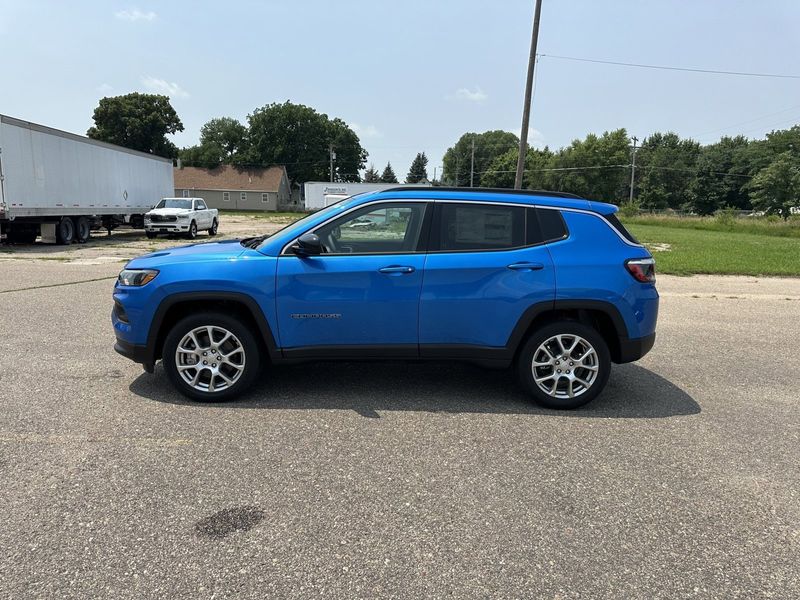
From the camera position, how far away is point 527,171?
336ft

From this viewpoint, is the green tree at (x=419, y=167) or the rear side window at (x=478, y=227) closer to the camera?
the rear side window at (x=478, y=227)

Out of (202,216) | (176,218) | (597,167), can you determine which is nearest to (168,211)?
(176,218)

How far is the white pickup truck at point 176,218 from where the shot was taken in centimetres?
2402

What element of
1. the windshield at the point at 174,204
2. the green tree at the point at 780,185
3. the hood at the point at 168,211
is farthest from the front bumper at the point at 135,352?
the green tree at the point at 780,185

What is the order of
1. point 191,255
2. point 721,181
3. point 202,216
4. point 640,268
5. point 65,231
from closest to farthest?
point 640,268 → point 191,255 → point 65,231 → point 202,216 → point 721,181

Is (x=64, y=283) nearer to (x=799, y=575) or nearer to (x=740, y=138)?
(x=799, y=575)

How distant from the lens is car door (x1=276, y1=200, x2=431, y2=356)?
14.6 ft

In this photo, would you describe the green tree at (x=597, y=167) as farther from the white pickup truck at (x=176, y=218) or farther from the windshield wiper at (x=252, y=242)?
the windshield wiper at (x=252, y=242)

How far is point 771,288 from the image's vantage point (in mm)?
12141

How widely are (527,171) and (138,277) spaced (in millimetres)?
103663

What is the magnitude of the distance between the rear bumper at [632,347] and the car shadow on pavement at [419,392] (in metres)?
0.44

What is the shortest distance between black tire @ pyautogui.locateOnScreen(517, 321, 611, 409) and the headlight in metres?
3.07

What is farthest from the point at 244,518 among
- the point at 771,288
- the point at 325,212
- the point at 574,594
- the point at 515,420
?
the point at 771,288

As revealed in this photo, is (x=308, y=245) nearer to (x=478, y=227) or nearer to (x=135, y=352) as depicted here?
(x=478, y=227)
